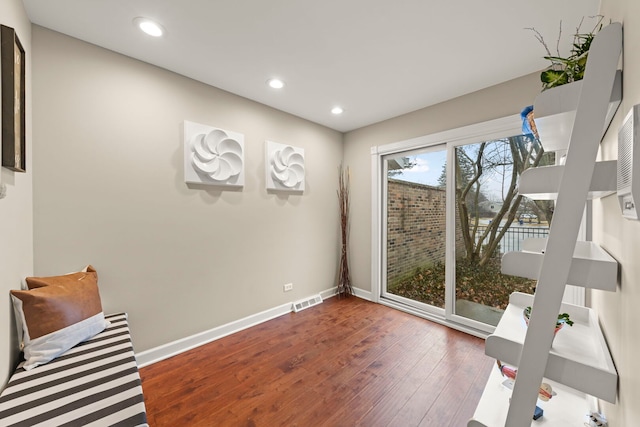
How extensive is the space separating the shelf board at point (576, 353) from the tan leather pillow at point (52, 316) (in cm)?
216

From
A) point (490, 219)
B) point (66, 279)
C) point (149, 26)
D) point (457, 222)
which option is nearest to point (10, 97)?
point (149, 26)

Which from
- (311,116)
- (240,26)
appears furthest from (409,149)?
(240,26)

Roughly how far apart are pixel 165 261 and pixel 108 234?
48 cm

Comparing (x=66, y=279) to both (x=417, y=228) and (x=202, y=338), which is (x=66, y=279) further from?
(x=417, y=228)

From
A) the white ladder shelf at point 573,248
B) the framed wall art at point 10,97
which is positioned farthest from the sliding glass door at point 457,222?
the framed wall art at point 10,97

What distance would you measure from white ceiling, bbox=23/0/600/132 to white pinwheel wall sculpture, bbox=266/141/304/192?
688mm

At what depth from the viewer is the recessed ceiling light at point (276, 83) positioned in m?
2.48

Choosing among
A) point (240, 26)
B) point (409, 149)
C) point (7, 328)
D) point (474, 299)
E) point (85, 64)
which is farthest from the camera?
point (409, 149)

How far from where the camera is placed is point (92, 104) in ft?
6.40

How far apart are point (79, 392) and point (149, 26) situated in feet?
7.36

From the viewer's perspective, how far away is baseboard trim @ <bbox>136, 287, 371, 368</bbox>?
86.1 inches

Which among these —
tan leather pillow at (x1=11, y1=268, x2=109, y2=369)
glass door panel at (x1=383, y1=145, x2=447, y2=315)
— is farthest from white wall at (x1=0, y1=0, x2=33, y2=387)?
glass door panel at (x1=383, y1=145, x2=447, y2=315)

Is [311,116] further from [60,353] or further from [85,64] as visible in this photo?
[60,353]

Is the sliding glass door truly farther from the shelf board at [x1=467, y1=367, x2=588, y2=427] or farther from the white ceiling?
the shelf board at [x1=467, y1=367, x2=588, y2=427]
